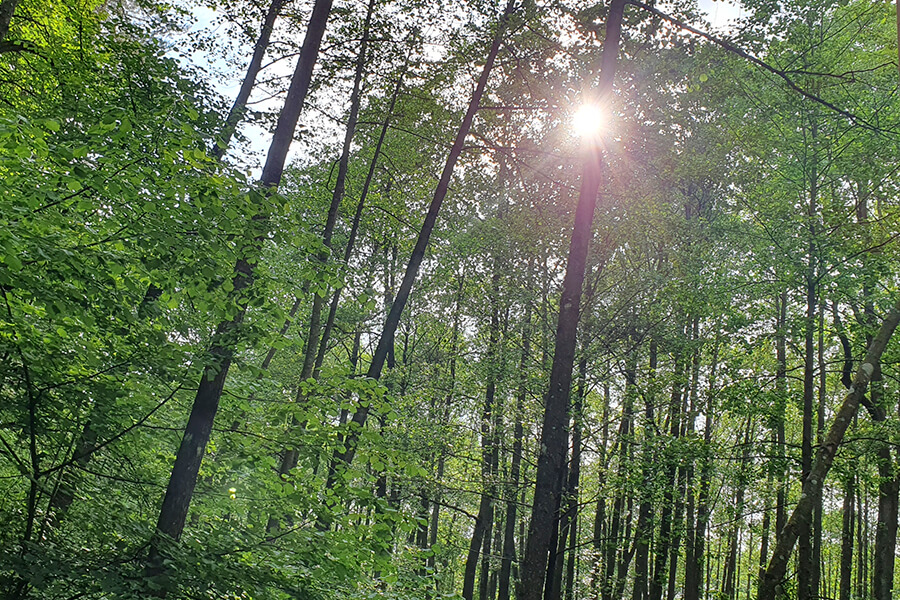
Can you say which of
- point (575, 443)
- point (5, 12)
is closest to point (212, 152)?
point (5, 12)

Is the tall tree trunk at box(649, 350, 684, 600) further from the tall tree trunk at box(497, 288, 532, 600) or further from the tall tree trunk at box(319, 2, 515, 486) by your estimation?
the tall tree trunk at box(319, 2, 515, 486)

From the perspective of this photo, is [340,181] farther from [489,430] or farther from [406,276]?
[489,430]

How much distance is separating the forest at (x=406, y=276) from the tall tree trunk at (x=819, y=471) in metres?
0.05

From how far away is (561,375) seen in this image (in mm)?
6152

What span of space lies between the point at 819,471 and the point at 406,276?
7194mm

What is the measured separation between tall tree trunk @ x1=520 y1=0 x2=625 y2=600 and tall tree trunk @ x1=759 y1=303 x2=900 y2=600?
4.05 metres

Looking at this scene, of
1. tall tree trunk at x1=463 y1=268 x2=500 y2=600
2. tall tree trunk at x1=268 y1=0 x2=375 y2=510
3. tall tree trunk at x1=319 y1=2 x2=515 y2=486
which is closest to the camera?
tall tree trunk at x1=319 y1=2 x2=515 y2=486

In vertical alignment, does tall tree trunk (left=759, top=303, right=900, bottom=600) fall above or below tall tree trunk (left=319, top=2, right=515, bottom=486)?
below

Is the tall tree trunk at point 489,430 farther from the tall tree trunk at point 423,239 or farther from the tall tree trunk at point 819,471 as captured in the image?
the tall tree trunk at point 819,471

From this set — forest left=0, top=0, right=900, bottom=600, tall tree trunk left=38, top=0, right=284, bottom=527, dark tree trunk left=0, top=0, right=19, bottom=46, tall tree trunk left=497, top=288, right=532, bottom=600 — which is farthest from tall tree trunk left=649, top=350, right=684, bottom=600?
dark tree trunk left=0, top=0, right=19, bottom=46

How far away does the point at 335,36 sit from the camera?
10344 mm

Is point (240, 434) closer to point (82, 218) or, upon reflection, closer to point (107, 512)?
point (107, 512)

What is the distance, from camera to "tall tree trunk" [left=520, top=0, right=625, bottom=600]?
5.64 metres

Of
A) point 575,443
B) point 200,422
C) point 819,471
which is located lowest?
point 200,422
